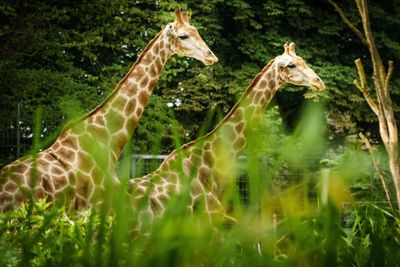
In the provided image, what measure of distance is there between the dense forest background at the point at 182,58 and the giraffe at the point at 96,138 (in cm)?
417

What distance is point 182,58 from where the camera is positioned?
12.0m

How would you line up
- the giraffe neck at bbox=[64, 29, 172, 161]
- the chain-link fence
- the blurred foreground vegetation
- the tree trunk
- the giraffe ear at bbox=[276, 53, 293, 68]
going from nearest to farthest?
the blurred foreground vegetation < the tree trunk < the giraffe neck at bbox=[64, 29, 172, 161] < the giraffe ear at bbox=[276, 53, 293, 68] < the chain-link fence

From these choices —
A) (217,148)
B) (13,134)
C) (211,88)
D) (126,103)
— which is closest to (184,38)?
(126,103)

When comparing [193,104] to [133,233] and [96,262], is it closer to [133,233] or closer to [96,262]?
[133,233]

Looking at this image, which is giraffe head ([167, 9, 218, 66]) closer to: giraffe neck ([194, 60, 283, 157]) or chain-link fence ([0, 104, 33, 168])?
giraffe neck ([194, 60, 283, 157])

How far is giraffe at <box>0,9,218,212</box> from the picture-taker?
10.6 feet

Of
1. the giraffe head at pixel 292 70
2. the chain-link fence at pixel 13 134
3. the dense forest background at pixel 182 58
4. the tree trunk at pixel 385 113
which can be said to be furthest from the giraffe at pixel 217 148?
the chain-link fence at pixel 13 134

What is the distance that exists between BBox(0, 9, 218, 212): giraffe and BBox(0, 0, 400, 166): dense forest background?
164 inches

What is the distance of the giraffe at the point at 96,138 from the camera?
3230 millimetres

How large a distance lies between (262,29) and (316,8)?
123 cm

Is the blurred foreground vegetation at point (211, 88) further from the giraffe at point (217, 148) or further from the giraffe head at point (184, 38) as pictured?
the giraffe head at point (184, 38)

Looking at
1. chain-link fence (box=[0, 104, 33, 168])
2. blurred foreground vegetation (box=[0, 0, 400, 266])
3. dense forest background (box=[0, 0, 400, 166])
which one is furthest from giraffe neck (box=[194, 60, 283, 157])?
chain-link fence (box=[0, 104, 33, 168])

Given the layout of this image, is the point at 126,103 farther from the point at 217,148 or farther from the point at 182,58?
the point at 182,58

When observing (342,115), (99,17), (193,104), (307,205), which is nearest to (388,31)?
(342,115)
